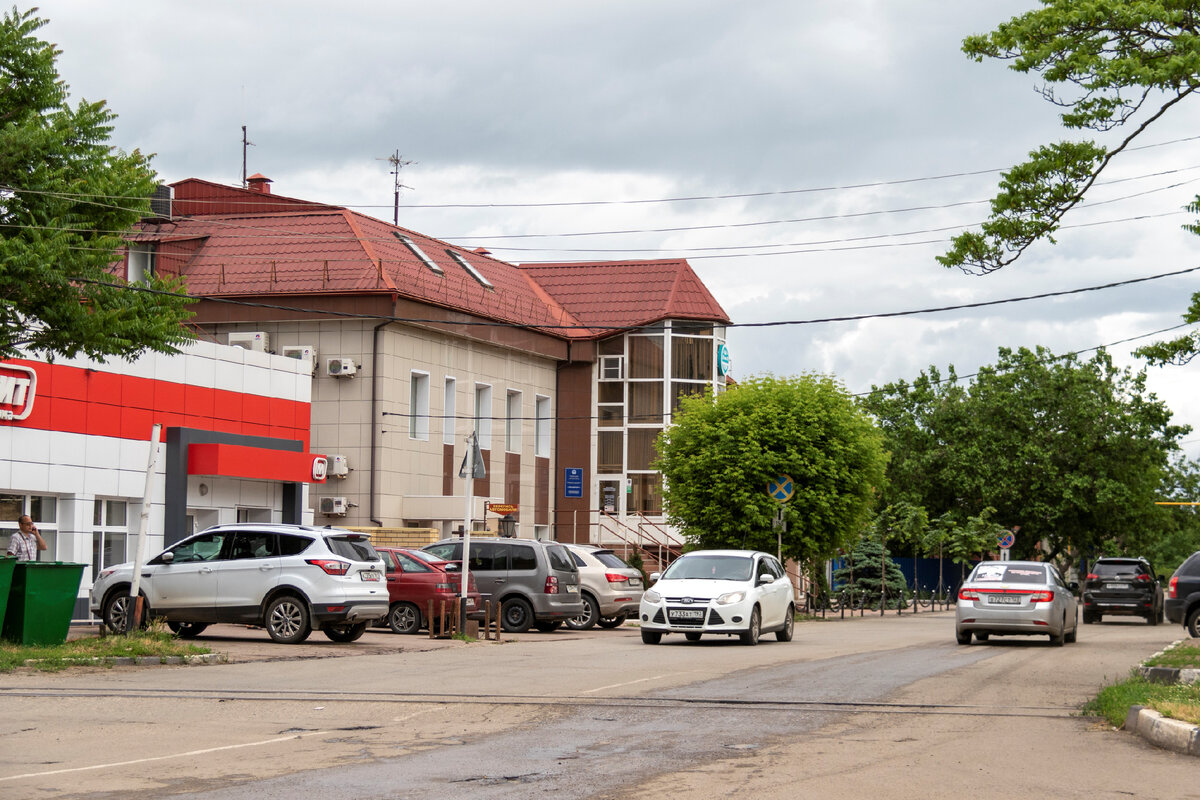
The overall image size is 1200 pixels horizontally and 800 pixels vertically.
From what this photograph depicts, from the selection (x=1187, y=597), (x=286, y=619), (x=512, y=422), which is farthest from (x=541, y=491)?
(x=286, y=619)

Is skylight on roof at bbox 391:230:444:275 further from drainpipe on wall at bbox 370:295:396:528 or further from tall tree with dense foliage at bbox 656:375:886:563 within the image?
tall tree with dense foliage at bbox 656:375:886:563

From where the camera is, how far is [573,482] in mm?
48781

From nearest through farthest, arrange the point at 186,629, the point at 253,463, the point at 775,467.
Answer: the point at 186,629 < the point at 253,463 < the point at 775,467

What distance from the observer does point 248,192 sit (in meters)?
45.2

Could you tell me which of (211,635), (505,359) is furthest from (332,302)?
(211,635)

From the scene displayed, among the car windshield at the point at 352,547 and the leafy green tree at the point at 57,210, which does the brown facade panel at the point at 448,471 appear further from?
the leafy green tree at the point at 57,210

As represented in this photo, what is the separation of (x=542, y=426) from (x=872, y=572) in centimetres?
1384

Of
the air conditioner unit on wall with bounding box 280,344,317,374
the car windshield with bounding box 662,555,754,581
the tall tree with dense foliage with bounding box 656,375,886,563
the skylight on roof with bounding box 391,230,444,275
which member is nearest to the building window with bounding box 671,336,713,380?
the skylight on roof with bounding box 391,230,444,275

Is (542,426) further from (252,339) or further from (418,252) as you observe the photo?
(252,339)

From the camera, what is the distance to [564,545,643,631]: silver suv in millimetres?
29219

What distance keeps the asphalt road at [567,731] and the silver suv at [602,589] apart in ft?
30.4

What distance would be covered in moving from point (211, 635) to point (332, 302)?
17.7 metres

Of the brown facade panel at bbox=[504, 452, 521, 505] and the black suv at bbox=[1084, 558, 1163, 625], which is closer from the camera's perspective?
the black suv at bbox=[1084, 558, 1163, 625]

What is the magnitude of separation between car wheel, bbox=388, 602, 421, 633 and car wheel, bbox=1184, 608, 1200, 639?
1391 centimetres
